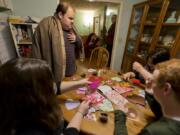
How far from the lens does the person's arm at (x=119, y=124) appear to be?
0.85m

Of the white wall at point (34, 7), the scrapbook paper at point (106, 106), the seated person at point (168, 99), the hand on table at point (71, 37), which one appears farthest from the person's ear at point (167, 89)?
the white wall at point (34, 7)

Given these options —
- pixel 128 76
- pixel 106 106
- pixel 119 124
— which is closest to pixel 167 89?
pixel 119 124

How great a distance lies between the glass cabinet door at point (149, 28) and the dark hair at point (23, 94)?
8.10 ft

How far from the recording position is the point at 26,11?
248cm

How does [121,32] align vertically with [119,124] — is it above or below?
above

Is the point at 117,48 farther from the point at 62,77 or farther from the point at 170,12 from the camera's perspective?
the point at 62,77

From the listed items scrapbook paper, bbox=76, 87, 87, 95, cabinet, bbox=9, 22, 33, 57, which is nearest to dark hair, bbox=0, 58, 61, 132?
scrapbook paper, bbox=76, 87, 87, 95

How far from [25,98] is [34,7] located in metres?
2.51

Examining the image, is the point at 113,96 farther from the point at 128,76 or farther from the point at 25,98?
the point at 25,98

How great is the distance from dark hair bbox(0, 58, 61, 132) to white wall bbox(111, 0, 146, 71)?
304cm

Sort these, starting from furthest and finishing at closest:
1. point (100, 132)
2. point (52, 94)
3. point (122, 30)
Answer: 1. point (122, 30)
2. point (100, 132)
3. point (52, 94)

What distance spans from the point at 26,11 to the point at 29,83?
2492 millimetres

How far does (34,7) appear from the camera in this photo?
8.17 feet

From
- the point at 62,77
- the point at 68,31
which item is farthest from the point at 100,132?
the point at 68,31
